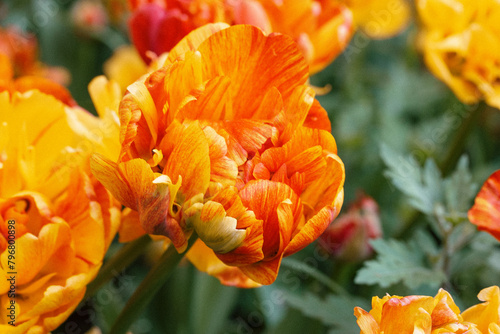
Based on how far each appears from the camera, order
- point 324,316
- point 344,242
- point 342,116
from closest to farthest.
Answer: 1. point 324,316
2. point 344,242
3. point 342,116

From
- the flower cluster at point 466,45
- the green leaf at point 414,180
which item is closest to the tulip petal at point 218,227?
the green leaf at point 414,180

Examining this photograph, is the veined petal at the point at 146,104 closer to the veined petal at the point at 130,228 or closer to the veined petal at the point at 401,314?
the veined petal at the point at 130,228

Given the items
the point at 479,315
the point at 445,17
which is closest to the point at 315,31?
the point at 445,17

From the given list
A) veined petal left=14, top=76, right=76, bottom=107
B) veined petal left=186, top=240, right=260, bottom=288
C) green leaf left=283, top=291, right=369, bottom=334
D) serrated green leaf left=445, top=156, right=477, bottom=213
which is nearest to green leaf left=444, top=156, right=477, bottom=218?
serrated green leaf left=445, top=156, right=477, bottom=213

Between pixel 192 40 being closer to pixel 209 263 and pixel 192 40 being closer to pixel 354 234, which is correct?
pixel 209 263

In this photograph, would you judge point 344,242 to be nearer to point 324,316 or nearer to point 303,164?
point 324,316

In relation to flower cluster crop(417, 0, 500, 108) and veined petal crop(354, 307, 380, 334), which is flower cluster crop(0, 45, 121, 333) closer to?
veined petal crop(354, 307, 380, 334)
